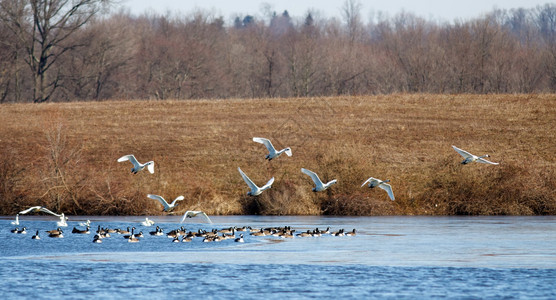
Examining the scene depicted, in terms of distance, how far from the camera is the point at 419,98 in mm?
61281

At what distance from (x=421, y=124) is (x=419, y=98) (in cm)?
830

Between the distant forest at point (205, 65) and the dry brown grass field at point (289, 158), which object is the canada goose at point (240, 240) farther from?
the distant forest at point (205, 65)

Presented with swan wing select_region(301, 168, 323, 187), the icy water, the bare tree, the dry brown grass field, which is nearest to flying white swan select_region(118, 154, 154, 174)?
the icy water

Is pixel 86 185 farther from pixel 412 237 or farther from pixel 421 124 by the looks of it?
pixel 421 124

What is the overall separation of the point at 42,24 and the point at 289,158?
1475 inches

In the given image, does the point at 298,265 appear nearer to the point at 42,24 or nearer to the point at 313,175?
the point at 313,175

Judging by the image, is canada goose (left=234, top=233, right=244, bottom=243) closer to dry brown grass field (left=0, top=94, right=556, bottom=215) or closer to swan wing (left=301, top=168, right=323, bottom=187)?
swan wing (left=301, top=168, right=323, bottom=187)

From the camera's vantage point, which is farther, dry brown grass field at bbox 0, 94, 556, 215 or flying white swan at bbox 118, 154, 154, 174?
dry brown grass field at bbox 0, 94, 556, 215

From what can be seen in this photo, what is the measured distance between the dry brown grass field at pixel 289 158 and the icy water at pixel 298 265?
6143mm

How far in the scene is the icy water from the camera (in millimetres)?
15766

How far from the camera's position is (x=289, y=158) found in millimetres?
43750

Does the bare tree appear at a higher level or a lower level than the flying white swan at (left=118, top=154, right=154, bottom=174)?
higher

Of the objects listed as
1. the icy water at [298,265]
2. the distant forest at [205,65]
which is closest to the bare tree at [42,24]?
the distant forest at [205,65]

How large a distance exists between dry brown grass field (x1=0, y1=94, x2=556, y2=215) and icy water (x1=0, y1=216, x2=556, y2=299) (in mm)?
6143
